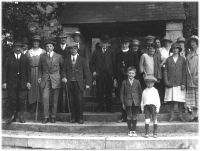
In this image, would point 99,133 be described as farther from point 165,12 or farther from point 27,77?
point 165,12

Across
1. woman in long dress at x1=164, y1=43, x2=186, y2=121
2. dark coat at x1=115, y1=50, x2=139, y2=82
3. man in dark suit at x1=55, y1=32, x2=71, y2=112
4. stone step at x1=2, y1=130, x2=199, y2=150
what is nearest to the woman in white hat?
woman in long dress at x1=164, y1=43, x2=186, y2=121

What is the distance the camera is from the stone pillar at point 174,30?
935 centimetres

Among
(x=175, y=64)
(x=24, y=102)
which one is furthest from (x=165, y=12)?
(x=24, y=102)

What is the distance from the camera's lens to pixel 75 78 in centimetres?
755

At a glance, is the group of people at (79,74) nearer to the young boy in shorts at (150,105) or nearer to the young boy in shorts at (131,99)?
the young boy in shorts at (131,99)

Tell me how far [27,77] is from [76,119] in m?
1.51

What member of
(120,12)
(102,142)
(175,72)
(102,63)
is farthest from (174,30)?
(102,142)

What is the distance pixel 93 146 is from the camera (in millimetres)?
6438

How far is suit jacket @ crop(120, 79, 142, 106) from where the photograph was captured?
22.3ft

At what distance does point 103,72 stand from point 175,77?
1726 mm

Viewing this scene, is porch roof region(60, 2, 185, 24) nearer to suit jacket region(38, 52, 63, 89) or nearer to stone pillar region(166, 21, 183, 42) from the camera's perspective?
stone pillar region(166, 21, 183, 42)

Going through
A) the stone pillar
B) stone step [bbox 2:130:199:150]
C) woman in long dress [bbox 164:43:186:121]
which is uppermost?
the stone pillar

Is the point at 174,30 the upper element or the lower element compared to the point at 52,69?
upper

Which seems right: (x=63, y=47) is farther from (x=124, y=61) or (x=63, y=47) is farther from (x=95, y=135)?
(x=95, y=135)
